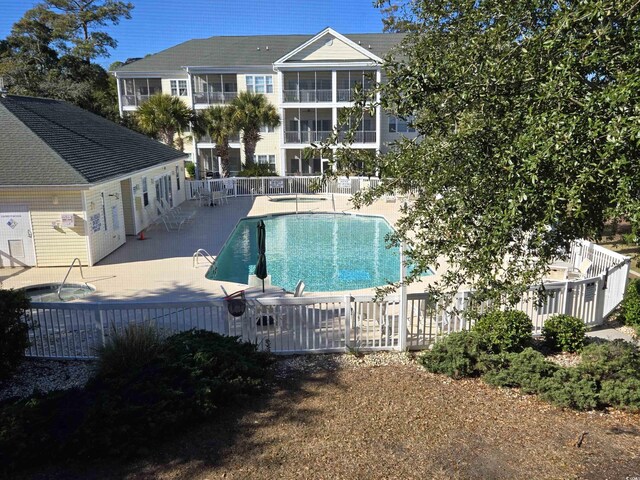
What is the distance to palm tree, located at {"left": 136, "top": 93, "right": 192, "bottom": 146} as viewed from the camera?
29.9 meters

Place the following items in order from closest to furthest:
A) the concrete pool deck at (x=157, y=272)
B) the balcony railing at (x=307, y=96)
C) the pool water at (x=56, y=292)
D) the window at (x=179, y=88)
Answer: the pool water at (x=56, y=292), the concrete pool deck at (x=157, y=272), the balcony railing at (x=307, y=96), the window at (x=179, y=88)

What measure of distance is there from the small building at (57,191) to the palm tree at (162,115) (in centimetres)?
1134

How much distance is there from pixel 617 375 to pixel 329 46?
31.3 meters

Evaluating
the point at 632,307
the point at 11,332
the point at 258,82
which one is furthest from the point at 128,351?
the point at 258,82

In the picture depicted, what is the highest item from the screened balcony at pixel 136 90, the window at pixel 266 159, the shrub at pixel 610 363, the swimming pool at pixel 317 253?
the screened balcony at pixel 136 90

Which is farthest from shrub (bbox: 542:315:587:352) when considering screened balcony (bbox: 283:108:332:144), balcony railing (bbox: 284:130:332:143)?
screened balcony (bbox: 283:108:332:144)

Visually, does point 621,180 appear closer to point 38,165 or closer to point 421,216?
point 421,216

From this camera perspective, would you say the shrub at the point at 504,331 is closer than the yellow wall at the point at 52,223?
Yes

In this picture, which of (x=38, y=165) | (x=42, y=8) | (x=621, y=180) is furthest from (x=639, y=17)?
(x=42, y=8)

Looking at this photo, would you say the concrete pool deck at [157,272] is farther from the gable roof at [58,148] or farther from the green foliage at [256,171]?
the green foliage at [256,171]

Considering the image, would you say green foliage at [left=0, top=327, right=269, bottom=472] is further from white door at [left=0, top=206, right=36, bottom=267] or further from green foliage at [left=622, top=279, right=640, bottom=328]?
white door at [left=0, top=206, right=36, bottom=267]

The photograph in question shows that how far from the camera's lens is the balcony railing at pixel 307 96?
34.4m

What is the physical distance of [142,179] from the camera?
19953mm

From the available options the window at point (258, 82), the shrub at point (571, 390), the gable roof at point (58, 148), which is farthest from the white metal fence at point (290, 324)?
the window at point (258, 82)
